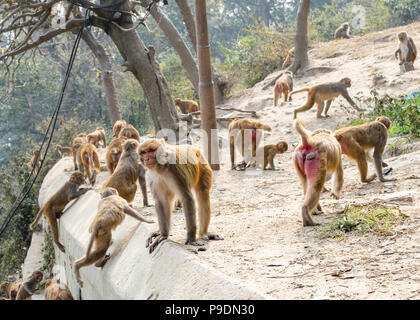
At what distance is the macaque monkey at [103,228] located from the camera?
5.19 metres

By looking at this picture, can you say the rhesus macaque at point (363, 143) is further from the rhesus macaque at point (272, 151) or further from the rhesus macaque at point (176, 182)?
the rhesus macaque at point (176, 182)

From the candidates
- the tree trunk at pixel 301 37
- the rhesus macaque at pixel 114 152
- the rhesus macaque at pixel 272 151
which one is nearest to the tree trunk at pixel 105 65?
the rhesus macaque at pixel 114 152

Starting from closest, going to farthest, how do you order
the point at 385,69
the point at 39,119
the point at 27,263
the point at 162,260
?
the point at 162,260 → the point at 27,263 → the point at 385,69 → the point at 39,119

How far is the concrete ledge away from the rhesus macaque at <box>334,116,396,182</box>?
3032 mm

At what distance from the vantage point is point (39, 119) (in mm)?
27094

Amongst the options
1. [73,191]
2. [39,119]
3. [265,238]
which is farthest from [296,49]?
[39,119]

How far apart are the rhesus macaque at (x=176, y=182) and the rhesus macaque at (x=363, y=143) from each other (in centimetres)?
258

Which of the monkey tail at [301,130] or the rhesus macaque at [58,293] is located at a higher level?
the monkey tail at [301,130]

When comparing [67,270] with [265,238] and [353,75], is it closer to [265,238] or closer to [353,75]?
[265,238]

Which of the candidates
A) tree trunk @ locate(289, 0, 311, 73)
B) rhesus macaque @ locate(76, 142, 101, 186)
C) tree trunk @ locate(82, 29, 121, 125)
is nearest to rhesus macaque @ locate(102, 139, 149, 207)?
rhesus macaque @ locate(76, 142, 101, 186)

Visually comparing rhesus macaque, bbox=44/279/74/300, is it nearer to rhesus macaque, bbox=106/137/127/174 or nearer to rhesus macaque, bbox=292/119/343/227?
rhesus macaque, bbox=106/137/127/174

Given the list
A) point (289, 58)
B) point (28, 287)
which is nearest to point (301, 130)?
point (28, 287)

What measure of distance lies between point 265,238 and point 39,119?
80.2ft

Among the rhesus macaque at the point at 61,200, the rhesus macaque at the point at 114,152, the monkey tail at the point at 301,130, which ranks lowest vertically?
the rhesus macaque at the point at 61,200
